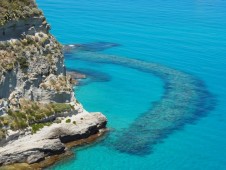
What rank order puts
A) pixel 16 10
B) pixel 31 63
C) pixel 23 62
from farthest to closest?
pixel 31 63 < pixel 23 62 < pixel 16 10

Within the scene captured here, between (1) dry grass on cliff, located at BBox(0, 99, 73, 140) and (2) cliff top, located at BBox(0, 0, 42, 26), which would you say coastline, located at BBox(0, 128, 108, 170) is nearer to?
(1) dry grass on cliff, located at BBox(0, 99, 73, 140)

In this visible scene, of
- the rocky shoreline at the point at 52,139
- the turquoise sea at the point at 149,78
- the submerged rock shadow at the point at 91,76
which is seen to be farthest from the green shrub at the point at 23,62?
the submerged rock shadow at the point at 91,76

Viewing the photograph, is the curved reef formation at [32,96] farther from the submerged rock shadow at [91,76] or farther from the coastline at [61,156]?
the submerged rock shadow at [91,76]

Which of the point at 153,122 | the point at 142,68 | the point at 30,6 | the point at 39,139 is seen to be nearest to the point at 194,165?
the point at 153,122

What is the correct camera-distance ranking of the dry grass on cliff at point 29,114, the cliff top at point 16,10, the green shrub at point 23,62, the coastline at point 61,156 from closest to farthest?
the coastline at point 61,156, the dry grass on cliff at point 29,114, the cliff top at point 16,10, the green shrub at point 23,62

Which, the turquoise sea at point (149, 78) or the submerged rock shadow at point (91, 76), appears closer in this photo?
the turquoise sea at point (149, 78)

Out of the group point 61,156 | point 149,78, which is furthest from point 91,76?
point 61,156

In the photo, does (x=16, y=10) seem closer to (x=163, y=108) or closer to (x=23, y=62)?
(x=23, y=62)

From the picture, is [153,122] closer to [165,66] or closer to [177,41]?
[165,66]
